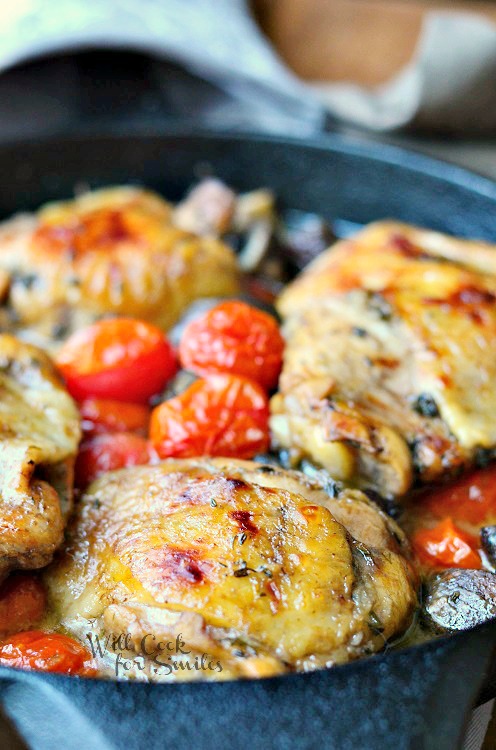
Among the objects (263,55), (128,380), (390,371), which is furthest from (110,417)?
(263,55)

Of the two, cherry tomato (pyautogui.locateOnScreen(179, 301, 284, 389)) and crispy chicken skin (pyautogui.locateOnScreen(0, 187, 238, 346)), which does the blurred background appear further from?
cherry tomato (pyautogui.locateOnScreen(179, 301, 284, 389))

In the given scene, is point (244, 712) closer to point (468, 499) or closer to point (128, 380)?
point (468, 499)

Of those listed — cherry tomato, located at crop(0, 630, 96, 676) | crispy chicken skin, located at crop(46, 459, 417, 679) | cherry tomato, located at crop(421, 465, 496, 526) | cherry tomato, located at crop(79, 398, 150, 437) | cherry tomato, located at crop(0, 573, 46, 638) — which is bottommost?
cherry tomato, located at crop(79, 398, 150, 437)

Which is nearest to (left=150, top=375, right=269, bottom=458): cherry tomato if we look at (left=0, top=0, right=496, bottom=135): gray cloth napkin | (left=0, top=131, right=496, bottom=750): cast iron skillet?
(left=0, top=131, right=496, bottom=750): cast iron skillet

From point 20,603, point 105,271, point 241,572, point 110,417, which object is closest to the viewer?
point 241,572

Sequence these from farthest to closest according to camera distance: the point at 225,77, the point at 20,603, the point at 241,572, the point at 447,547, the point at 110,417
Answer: the point at 225,77 < the point at 110,417 < the point at 447,547 < the point at 20,603 < the point at 241,572

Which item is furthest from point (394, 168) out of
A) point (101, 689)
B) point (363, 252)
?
point (101, 689)
